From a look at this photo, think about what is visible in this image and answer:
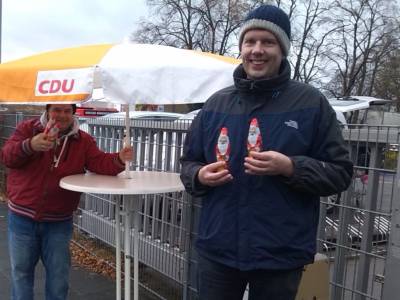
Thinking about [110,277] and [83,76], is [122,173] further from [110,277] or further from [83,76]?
[110,277]

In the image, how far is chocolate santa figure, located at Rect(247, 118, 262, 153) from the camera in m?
1.98

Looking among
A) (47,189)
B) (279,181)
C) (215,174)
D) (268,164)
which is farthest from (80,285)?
A: (268,164)

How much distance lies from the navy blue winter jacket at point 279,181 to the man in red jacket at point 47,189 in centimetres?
144

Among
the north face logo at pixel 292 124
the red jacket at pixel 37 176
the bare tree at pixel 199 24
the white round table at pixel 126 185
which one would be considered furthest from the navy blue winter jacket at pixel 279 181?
the bare tree at pixel 199 24

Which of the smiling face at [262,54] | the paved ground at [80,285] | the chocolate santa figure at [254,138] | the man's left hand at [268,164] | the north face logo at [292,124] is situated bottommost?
the paved ground at [80,285]

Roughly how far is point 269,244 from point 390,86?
31963 mm

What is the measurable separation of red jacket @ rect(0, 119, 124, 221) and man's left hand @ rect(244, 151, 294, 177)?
1729mm

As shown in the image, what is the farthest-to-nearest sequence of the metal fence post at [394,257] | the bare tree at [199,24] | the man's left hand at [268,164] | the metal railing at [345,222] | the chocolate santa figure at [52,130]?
the bare tree at [199,24]
the chocolate santa figure at [52,130]
the metal railing at [345,222]
the metal fence post at [394,257]
the man's left hand at [268,164]

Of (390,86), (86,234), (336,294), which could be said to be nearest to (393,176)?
(336,294)

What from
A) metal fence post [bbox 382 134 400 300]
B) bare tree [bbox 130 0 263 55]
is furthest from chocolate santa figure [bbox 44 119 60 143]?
bare tree [bbox 130 0 263 55]

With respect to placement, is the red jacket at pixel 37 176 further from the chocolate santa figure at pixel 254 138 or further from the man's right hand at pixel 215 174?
the chocolate santa figure at pixel 254 138

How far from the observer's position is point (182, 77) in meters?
2.80

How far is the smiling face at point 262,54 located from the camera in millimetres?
2098

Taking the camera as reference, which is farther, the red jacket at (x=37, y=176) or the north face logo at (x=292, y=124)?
the red jacket at (x=37, y=176)
